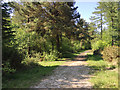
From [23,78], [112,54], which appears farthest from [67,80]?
[112,54]

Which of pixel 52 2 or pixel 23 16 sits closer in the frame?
pixel 52 2

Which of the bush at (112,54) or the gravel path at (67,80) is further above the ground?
the bush at (112,54)

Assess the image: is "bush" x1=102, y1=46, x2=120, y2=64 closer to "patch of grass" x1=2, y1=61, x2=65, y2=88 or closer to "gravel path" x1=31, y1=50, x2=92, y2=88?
"gravel path" x1=31, y1=50, x2=92, y2=88

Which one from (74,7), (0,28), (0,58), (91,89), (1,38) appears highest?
(74,7)

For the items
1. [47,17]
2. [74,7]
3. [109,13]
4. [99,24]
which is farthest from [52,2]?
[99,24]

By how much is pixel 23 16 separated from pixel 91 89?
18.2 m

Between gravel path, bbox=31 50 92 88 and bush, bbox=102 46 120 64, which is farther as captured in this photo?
bush, bbox=102 46 120 64

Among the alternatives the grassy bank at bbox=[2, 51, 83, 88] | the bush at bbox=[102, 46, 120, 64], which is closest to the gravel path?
the grassy bank at bbox=[2, 51, 83, 88]

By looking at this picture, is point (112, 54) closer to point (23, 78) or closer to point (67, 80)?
point (67, 80)

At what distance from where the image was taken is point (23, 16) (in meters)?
19.0

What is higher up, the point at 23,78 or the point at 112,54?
the point at 112,54

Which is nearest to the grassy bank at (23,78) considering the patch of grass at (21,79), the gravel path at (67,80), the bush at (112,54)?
the patch of grass at (21,79)

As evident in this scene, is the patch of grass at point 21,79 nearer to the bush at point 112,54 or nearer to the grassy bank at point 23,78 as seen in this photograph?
the grassy bank at point 23,78

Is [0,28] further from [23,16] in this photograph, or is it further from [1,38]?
[23,16]
